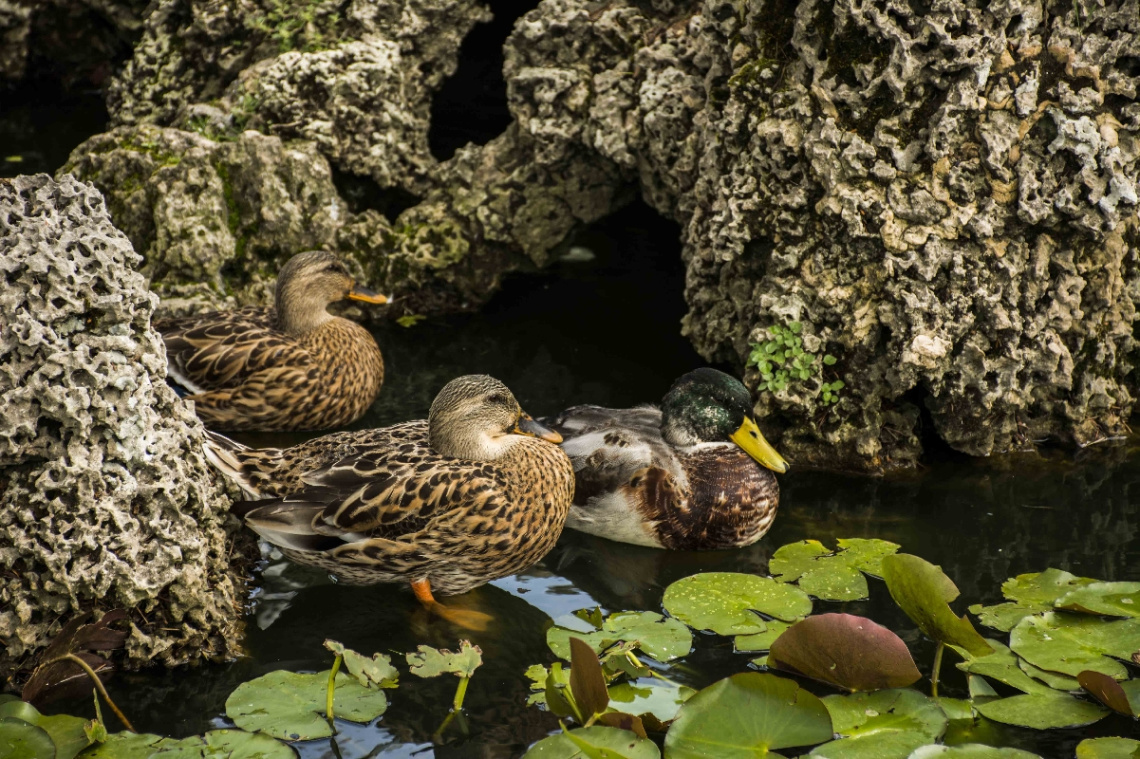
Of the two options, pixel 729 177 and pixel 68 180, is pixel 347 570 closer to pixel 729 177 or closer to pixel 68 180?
pixel 68 180

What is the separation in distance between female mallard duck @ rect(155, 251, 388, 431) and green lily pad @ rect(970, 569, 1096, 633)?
3.24 meters

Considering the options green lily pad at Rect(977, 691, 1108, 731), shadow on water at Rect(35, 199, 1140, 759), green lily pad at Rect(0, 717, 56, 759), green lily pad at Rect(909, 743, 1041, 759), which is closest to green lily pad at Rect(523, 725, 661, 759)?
shadow on water at Rect(35, 199, 1140, 759)

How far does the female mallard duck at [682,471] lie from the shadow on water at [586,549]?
4.2 inches

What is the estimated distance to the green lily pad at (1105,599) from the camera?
4.15 m

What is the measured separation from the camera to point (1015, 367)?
5.37 metres

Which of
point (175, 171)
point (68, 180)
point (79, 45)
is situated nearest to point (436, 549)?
point (68, 180)

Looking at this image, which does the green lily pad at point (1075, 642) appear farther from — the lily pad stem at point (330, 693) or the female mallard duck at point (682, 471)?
the lily pad stem at point (330, 693)

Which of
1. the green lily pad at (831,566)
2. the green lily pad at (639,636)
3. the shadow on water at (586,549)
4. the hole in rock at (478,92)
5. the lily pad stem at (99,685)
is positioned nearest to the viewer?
the lily pad stem at (99,685)

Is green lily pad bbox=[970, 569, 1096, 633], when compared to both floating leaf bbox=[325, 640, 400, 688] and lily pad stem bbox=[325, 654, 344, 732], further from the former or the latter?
lily pad stem bbox=[325, 654, 344, 732]

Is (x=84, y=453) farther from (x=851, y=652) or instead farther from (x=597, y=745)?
(x=851, y=652)

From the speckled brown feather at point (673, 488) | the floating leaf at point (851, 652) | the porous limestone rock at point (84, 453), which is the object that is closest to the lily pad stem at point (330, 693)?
the porous limestone rock at point (84, 453)

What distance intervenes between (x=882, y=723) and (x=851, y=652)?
237 mm

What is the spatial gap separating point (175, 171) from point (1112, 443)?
17.0 ft

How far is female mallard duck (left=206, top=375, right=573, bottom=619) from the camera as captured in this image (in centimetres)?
426
